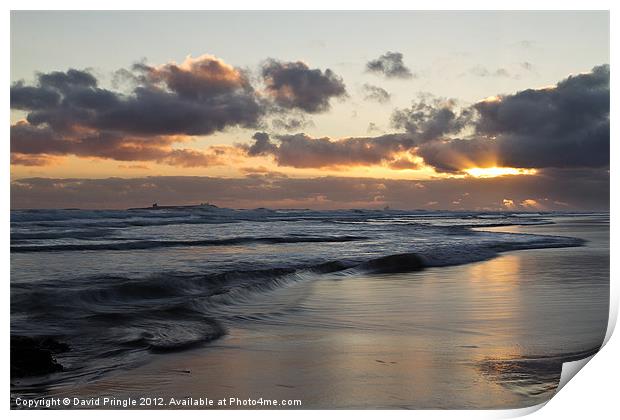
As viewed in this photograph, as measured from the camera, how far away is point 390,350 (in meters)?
4.50

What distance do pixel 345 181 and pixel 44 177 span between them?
316 cm

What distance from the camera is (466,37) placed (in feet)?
17.1

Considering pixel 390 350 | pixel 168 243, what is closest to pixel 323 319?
pixel 390 350

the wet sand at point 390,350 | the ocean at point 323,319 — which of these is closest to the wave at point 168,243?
the ocean at point 323,319

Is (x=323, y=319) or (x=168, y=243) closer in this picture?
(x=323, y=319)

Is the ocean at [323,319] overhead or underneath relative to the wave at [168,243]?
underneath

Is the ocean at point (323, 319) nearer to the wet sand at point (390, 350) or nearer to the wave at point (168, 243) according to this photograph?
the wet sand at point (390, 350)

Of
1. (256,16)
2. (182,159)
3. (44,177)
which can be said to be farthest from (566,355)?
(44,177)

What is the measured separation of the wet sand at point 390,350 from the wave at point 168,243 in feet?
16.1

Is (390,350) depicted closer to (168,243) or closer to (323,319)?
(323,319)

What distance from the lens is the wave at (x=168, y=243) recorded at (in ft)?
34.0

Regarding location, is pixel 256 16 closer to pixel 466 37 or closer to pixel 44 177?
pixel 466 37

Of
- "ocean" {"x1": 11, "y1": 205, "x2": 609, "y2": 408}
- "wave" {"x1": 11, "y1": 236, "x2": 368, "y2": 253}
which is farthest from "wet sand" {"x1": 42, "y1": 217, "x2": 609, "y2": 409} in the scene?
"wave" {"x1": 11, "y1": 236, "x2": 368, "y2": 253}

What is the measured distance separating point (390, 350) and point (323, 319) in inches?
39.2
